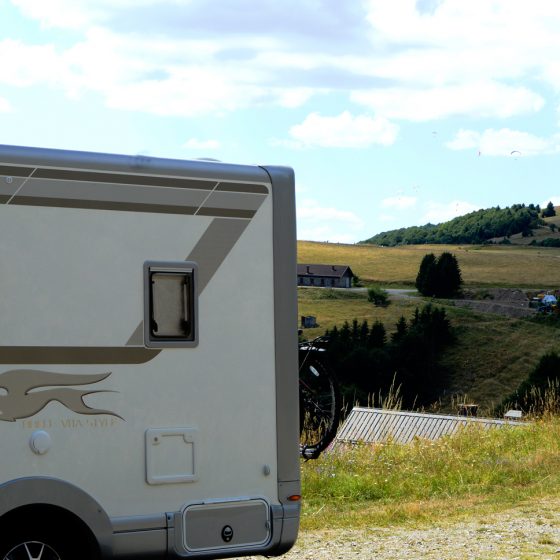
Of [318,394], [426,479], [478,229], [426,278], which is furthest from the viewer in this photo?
[478,229]

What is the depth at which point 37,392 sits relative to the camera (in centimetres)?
583

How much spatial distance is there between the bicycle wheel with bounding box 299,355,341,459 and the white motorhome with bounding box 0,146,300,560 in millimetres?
1162

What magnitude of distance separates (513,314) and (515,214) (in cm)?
5684

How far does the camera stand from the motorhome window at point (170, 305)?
242 inches

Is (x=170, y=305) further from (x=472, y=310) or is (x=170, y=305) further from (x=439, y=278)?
(x=439, y=278)

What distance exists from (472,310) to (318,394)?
368ft

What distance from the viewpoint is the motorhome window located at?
616 cm

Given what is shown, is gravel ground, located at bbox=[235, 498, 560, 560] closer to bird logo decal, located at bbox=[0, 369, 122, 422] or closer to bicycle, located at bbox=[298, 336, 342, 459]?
bicycle, located at bbox=[298, 336, 342, 459]

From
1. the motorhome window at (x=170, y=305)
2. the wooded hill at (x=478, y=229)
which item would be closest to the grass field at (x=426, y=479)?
the motorhome window at (x=170, y=305)

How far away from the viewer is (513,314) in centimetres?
11456

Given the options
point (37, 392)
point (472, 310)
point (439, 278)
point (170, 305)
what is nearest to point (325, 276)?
point (439, 278)

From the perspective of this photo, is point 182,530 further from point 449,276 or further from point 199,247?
point 449,276

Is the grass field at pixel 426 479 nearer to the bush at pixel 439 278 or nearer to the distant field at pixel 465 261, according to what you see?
the bush at pixel 439 278

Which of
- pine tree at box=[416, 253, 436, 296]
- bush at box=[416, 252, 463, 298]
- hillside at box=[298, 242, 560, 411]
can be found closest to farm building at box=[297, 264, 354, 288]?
hillside at box=[298, 242, 560, 411]
